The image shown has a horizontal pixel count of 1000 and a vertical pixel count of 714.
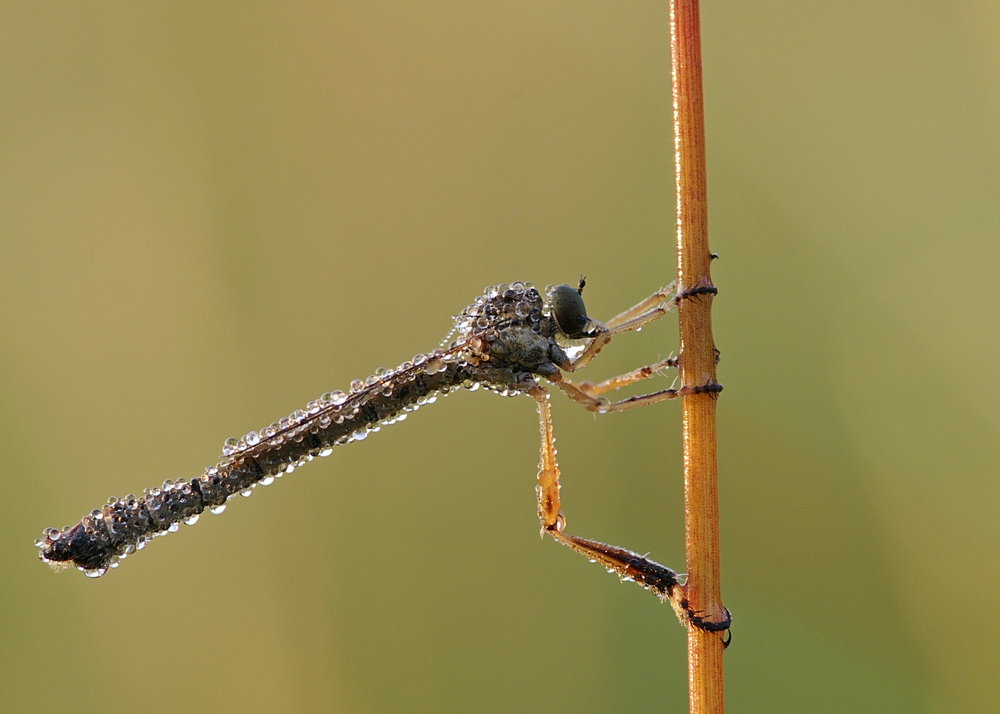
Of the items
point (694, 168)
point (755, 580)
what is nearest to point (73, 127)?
point (694, 168)

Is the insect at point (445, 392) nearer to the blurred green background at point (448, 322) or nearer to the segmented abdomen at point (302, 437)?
the segmented abdomen at point (302, 437)

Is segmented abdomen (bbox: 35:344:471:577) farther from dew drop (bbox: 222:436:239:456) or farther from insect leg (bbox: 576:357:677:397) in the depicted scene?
insect leg (bbox: 576:357:677:397)

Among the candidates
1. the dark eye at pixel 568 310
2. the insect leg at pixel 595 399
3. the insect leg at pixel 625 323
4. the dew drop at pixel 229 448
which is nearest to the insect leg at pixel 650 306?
the insect leg at pixel 625 323

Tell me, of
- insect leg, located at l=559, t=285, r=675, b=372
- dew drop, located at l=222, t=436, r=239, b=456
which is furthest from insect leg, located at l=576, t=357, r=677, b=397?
dew drop, located at l=222, t=436, r=239, b=456

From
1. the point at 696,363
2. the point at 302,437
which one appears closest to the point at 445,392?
the point at 302,437

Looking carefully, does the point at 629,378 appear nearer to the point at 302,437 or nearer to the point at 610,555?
the point at 610,555

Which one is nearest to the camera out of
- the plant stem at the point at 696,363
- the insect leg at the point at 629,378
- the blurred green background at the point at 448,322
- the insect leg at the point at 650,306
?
the plant stem at the point at 696,363
